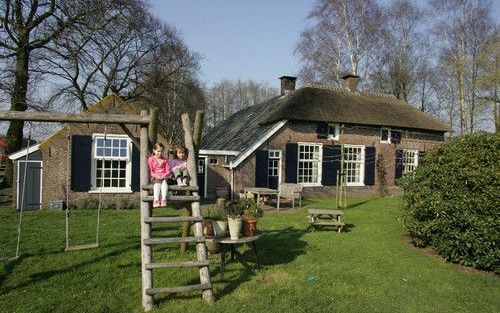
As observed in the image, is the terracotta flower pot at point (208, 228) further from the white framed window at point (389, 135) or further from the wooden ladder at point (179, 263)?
the white framed window at point (389, 135)

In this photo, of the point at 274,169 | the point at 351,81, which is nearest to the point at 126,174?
the point at 274,169

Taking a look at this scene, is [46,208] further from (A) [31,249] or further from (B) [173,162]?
(B) [173,162]

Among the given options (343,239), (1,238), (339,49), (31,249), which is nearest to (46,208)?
(1,238)

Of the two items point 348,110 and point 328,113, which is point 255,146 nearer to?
point 328,113

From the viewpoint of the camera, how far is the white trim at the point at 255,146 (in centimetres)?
1711

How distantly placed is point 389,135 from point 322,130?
158 inches

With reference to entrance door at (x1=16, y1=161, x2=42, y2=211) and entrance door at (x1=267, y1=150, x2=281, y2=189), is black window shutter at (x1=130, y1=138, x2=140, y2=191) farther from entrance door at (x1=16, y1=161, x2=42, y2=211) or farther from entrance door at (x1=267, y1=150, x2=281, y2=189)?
entrance door at (x1=267, y1=150, x2=281, y2=189)

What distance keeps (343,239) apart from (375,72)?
25.1 metres

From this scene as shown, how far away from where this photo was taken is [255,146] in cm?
1750

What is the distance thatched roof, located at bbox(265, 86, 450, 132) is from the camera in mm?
18919

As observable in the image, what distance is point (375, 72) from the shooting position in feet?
105

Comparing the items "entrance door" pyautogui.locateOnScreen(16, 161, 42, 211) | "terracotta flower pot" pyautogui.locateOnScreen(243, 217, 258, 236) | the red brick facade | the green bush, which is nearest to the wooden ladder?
"terracotta flower pot" pyautogui.locateOnScreen(243, 217, 258, 236)

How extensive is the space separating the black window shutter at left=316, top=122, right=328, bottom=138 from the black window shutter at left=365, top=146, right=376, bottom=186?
2467mm

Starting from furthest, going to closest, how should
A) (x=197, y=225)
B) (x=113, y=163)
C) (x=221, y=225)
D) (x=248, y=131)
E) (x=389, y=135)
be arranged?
(x=389, y=135), (x=248, y=131), (x=113, y=163), (x=221, y=225), (x=197, y=225)
